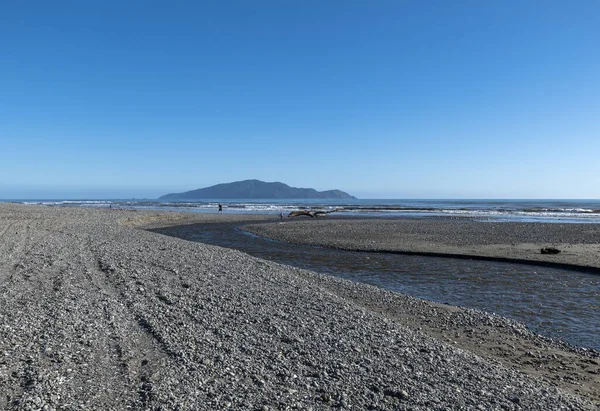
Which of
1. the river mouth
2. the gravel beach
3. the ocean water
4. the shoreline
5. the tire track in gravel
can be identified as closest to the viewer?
the gravel beach

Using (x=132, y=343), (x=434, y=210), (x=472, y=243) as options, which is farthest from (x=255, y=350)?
(x=434, y=210)

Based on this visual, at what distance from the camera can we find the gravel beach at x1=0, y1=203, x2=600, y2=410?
6.11 metres

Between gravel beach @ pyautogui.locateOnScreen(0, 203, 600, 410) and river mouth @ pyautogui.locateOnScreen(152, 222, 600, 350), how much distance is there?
140 centimetres

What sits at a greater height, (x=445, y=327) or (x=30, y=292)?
(x=30, y=292)

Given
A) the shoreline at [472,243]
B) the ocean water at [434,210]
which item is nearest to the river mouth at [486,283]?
A: the shoreline at [472,243]

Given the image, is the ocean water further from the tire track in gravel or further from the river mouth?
the tire track in gravel

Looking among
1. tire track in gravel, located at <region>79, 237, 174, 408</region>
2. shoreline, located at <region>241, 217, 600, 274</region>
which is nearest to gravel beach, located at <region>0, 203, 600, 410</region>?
tire track in gravel, located at <region>79, 237, 174, 408</region>

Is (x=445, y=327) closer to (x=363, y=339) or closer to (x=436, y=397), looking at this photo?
(x=363, y=339)

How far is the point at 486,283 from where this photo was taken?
16516 millimetres

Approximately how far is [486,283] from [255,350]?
38.6 feet

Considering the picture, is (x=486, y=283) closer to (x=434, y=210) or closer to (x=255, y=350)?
(x=255, y=350)

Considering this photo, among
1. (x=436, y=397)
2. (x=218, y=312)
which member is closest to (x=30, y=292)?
(x=218, y=312)

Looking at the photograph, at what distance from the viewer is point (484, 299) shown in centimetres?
1412

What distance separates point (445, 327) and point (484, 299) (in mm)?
4255
